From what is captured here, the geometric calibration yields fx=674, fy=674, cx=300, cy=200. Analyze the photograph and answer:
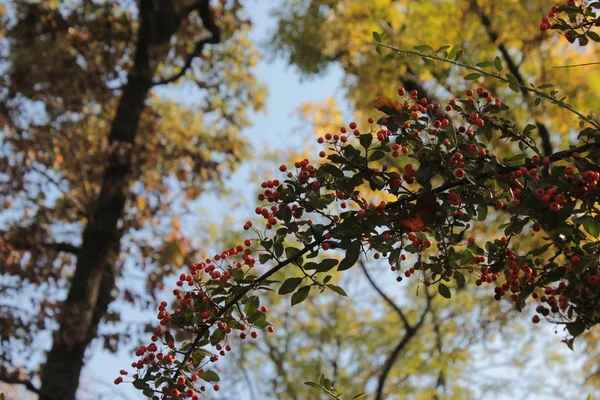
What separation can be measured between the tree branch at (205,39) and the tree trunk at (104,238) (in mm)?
422

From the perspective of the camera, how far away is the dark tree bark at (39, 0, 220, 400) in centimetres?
521

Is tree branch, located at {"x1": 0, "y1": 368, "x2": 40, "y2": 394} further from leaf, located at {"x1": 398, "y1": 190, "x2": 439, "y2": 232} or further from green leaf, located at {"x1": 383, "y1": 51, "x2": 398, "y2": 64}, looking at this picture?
leaf, located at {"x1": 398, "y1": 190, "x2": 439, "y2": 232}

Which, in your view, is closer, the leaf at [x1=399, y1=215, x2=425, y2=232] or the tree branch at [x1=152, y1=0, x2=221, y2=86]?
the leaf at [x1=399, y1=215, x2=425, y2=232]

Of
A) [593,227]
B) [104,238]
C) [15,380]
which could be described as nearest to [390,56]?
[593,227]

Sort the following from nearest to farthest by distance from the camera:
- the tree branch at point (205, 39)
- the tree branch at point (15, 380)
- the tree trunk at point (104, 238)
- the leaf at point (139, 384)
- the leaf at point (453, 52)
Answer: the leaf at point (139, 384) < the leaf at point (453, 52) < the tree branch at point (15, 380) < the tree trunk at point (104, 238) < the tree branch at point (205, 39)

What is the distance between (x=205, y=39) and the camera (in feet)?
24.2

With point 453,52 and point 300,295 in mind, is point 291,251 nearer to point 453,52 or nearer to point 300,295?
point 300,295

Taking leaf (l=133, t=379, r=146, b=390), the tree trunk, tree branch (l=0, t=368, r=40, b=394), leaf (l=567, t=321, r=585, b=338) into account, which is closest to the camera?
leaf (l=567, t=321, r=585, b=338)

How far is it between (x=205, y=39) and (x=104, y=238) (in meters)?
2.64

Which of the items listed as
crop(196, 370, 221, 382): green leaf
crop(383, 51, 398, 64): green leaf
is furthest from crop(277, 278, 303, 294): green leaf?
crop(383, 51, 398, 64): green leaf

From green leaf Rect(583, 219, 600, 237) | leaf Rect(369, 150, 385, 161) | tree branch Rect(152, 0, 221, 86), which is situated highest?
tree branch Rect(152, 0, 221, 86)

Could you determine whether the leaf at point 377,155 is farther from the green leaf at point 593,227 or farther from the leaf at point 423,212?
the green leaf at point 593,227

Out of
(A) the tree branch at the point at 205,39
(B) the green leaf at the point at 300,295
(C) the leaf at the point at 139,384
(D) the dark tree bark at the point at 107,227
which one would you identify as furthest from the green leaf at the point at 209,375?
(A) the tree branch at the point at 205,39

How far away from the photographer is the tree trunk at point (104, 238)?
17.1 ft
